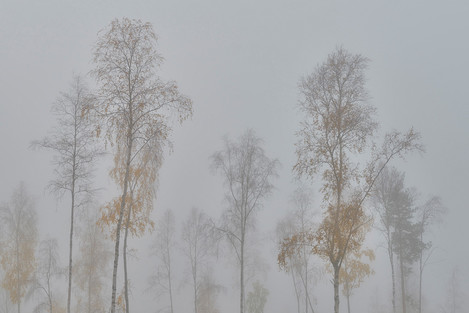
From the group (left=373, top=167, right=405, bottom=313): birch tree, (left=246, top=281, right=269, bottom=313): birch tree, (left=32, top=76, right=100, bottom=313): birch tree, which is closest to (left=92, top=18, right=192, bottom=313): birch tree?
(left=32, top=76, right=100, bottom=313): birch tree

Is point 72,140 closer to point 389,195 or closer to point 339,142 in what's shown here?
point 339,142

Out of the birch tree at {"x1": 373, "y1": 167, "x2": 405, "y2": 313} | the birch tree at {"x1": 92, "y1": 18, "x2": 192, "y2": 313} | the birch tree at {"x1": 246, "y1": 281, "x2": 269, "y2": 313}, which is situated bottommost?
the birch tree at {"x1": 246, "y1": 281, "x2": 269, "y2": 313}

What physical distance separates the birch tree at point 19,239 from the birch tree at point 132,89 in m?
18.8

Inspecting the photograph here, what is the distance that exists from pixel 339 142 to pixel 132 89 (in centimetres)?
843

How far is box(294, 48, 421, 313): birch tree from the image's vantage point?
14969mm

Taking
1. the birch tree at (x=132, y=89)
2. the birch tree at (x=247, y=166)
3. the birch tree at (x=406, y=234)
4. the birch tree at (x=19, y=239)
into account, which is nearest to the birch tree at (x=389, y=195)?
the birch tree at (x=406, y=234)

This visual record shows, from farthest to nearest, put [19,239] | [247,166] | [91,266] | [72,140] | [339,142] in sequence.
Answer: [91,266]
[19,239]
[247,166]
[72,140]
[339,142]

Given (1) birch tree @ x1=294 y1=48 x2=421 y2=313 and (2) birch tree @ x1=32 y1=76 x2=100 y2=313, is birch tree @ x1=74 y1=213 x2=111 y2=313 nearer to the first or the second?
(2) birch tree @ x1=32 y1=76 x2=100 y2=313

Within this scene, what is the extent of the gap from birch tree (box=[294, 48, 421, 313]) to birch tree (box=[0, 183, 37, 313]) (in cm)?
2289

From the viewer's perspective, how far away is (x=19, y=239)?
29.7m

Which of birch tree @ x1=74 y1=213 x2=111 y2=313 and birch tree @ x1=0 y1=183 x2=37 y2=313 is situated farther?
birch tree @ x1=74 y1=213 x2=111 y2=313

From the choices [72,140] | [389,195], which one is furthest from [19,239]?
[389,195]

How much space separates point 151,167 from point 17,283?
676 inches

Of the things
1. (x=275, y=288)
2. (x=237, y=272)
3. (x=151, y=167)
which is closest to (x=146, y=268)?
(x=275, y=288)
